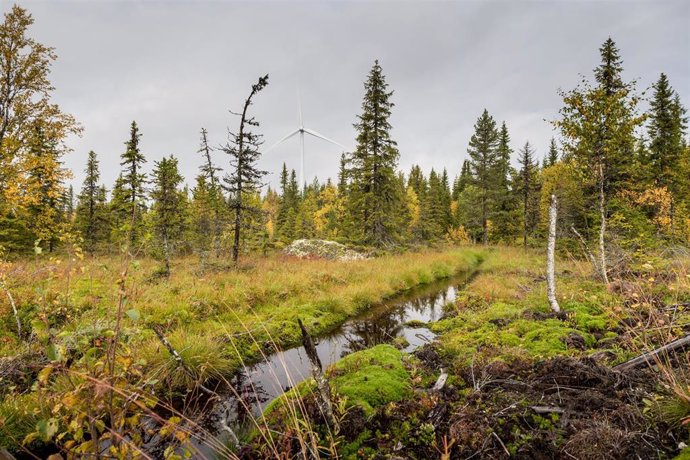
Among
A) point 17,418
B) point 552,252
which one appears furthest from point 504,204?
point 17,418

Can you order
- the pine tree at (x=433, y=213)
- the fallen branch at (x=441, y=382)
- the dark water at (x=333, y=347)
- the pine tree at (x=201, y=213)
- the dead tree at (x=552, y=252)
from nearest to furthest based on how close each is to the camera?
the fallen branch at (x=441, y=382) < the dark water at (x=333, y=347) < the dead tree at (x=552, y=252) < the pine tree at (x=201, y=213) < the pine tree at (x=433, y=213)

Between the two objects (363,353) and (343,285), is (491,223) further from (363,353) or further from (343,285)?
(363,353)

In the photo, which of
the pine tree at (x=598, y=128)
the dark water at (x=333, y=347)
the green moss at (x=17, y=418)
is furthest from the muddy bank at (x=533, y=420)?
the pine tree at (x=598, y=128)

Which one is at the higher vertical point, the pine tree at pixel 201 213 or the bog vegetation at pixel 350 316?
the pine tree at pixel 201 213

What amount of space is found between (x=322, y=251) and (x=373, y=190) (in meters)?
6.28

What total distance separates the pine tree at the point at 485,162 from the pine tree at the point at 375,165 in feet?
52.7

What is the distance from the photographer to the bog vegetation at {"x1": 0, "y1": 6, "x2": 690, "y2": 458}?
3.01 m

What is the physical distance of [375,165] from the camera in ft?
81.7

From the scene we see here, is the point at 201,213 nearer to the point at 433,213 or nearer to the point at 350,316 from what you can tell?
the point at 350,316

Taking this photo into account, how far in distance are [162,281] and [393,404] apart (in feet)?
33.7

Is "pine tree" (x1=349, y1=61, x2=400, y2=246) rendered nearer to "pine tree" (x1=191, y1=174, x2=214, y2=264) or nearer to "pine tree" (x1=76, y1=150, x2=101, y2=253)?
"pine tree" (x1=191, y1=174, x2=214, y2=264)

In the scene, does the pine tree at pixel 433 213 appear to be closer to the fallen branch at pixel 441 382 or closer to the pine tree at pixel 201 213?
the pine tree at pixel 201 213

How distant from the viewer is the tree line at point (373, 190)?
12.9 meters

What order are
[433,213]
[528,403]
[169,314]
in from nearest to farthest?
[528,403]
[169,314]
[433,213]
